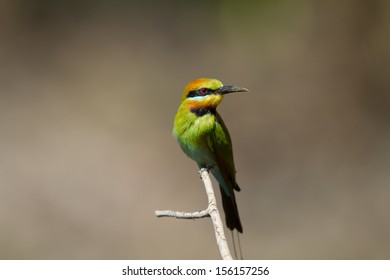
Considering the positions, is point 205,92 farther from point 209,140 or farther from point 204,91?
point 209,140

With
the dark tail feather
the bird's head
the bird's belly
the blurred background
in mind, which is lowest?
the dark tail feather

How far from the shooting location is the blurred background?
3842 mm

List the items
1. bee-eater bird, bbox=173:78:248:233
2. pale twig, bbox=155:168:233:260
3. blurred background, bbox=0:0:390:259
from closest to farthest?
1. pale twig, bbox=155:168:233:260
2. bee-eater bird, bbox=173:78:248:233
3. blurred background, bbox=0:0:390:259

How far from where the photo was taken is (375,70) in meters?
4.62

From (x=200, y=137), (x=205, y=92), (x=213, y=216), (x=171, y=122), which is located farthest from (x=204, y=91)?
(x=171, y=122)

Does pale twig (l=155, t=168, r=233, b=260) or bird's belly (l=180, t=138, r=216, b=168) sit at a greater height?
bird's belly (l=180, t=138, r=216, b=168)

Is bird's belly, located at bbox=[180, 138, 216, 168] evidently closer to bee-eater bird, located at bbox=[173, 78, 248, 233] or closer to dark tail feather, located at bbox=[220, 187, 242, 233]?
bee-eater bird, located at bbox=[173, 78, 248, 233]

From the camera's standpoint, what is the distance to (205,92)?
1918mm

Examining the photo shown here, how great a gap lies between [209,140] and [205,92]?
23cm

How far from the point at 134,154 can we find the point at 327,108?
127cm

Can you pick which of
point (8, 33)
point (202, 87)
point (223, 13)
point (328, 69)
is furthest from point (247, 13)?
point (202, 87)

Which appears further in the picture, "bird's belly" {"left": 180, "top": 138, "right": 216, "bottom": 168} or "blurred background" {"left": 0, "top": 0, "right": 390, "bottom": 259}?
"blurred background" {"left": 0, "top": 0, "right": 390, "bottom": 259}

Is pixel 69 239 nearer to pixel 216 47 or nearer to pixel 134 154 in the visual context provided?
pixel 134 154

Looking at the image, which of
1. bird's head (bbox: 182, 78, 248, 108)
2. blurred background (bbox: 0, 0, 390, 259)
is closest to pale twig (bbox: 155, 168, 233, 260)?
bird's head (bbox: 182, 78, 248, 108)
